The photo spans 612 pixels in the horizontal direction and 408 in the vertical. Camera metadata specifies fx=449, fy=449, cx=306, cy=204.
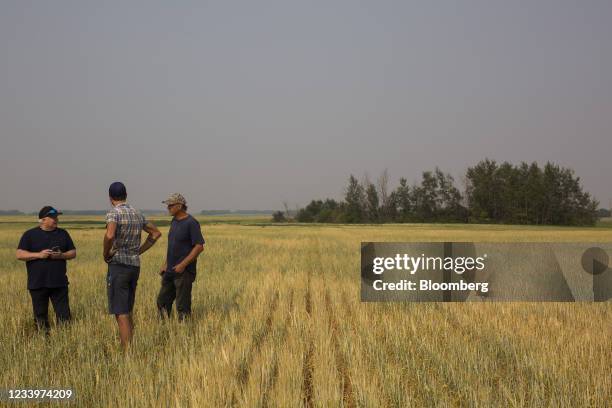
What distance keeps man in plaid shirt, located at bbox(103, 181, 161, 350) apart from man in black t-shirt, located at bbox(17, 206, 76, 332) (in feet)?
3.80

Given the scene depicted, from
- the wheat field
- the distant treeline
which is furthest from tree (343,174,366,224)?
the wheat field

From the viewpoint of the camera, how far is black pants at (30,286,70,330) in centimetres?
632

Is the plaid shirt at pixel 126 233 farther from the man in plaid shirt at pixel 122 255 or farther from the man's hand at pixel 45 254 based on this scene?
the man's hand at pixel 45 254

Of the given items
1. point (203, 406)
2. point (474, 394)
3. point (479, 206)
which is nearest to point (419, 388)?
point (474, 394)

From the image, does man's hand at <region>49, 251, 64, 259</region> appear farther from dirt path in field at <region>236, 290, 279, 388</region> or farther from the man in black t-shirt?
dirt path in field at <region>236, 290, 279, 388</region>

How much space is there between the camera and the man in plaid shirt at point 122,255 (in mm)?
5645

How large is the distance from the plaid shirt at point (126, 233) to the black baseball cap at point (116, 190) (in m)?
0.14

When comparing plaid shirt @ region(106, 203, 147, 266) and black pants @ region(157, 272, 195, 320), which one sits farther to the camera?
black pants @ region(157, 272, 195, 320)

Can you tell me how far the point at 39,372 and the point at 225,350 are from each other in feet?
6.52

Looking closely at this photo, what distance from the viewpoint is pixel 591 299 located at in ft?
32.4

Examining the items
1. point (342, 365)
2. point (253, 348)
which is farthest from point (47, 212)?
point (342, 365)

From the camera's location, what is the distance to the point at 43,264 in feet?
20.7

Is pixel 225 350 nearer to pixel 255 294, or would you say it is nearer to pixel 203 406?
pixel 203 406

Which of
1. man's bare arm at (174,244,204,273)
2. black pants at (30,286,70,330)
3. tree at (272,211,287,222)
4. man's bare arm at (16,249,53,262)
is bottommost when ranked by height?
tree at (272,211,287,222)
